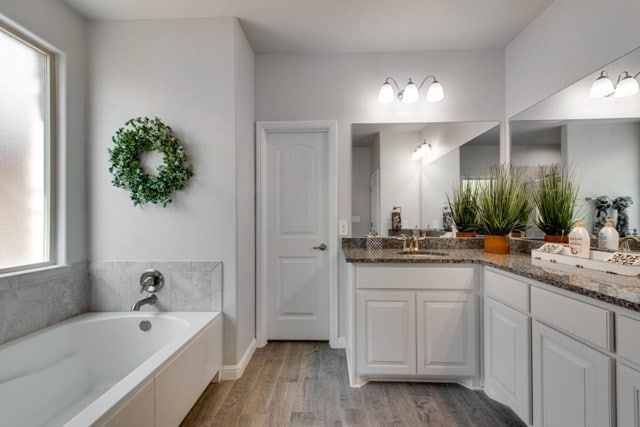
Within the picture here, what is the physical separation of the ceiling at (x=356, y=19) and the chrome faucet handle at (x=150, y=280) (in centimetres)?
181

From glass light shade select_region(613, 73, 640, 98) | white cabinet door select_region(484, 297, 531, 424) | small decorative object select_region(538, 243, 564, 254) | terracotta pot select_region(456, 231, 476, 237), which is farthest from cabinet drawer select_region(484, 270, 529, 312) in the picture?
glass light shade select_region(613, 73, 640, 98)

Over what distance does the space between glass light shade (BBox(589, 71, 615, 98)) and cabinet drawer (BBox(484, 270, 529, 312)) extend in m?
1.15

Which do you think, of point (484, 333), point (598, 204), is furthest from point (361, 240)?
point (598, 204)

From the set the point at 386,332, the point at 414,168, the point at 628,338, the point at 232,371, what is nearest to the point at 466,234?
the point at 414,168

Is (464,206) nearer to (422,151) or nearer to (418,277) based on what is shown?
(422,151)

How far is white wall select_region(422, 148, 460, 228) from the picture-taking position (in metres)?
2.67

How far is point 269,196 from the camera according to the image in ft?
9.27

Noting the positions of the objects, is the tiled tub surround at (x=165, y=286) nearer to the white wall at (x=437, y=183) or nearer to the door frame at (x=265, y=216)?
the door frame at (x=265, y=216)

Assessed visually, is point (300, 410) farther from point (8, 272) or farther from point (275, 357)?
point (8, 272)

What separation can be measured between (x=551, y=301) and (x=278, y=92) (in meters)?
2.45

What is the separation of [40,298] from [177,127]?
4.41 feet

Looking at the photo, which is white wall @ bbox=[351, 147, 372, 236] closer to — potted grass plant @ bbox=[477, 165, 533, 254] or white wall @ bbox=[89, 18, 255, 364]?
potted grass plant @ bbox=[477, 165, 533, 254]

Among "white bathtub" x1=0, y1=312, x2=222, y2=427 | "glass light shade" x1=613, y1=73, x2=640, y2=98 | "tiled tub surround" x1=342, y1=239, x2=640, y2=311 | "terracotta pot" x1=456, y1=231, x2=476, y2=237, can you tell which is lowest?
"white bathtub" x1=0, y1=312, x2=222, y2=427

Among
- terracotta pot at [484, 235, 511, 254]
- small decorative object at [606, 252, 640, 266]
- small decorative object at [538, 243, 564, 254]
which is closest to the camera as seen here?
small decorative object at [606, 252, 640, 266]
